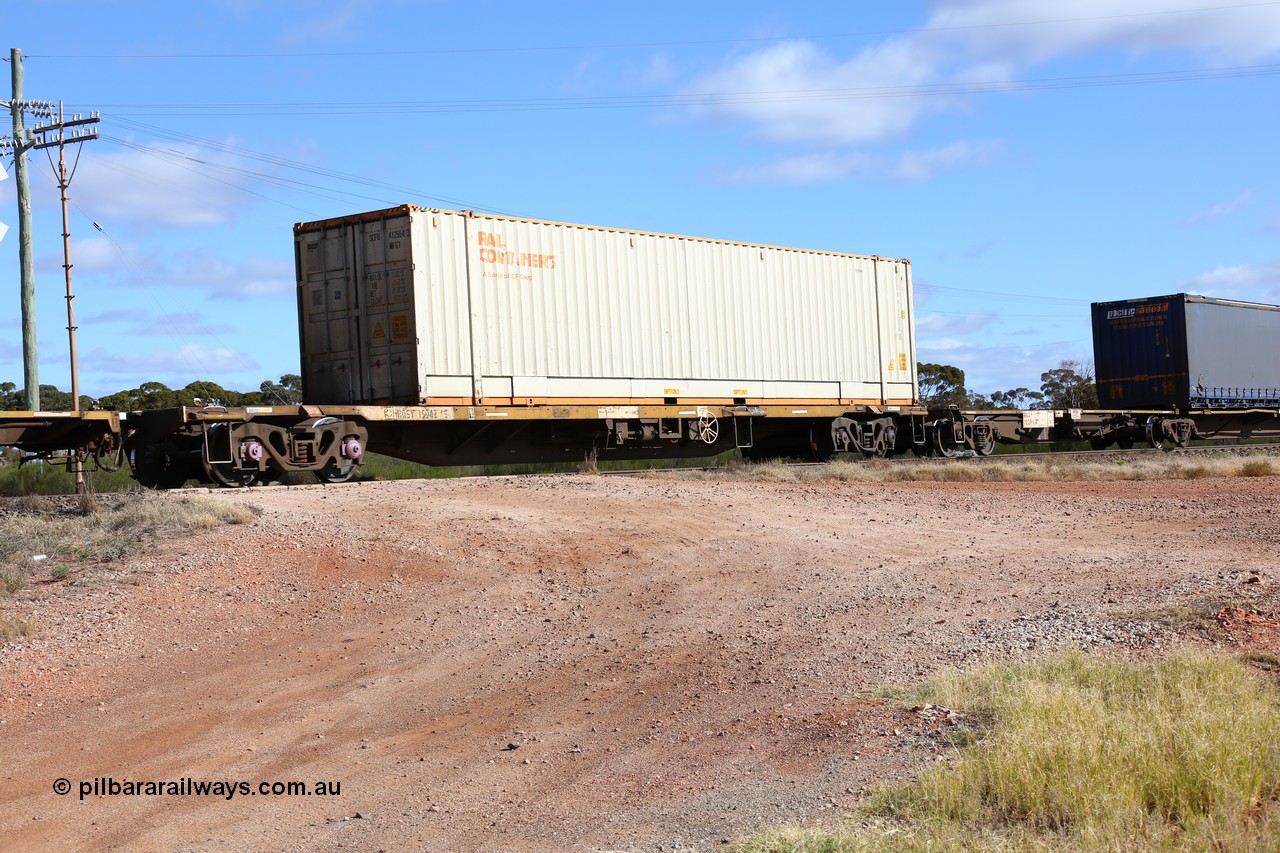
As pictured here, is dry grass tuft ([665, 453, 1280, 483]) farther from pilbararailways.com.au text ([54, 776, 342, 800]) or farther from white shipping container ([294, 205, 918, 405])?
pilbararailways.com.au text ([54, 776, 342, 800])

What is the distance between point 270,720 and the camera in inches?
271

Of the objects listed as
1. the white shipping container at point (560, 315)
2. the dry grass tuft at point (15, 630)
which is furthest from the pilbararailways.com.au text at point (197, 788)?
the white shipping container at point (560, 315)

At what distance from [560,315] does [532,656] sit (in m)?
11.5

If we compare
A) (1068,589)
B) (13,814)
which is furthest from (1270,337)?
(13,814)

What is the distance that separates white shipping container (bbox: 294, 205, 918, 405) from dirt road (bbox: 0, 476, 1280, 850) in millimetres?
4576

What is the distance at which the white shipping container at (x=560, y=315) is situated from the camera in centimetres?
1725

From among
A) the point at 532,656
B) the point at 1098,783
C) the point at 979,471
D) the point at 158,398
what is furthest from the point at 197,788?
the point at 158,398

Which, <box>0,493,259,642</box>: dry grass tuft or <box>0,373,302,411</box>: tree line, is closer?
<box>0,493,259,642</box>: dry grass tuft

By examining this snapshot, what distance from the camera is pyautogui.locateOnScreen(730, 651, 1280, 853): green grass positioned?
4281 millimetres

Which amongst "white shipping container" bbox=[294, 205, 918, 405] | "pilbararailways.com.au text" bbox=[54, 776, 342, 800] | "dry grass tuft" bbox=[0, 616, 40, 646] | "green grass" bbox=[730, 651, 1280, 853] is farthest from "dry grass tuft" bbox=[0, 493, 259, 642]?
"green grass" bbox=[730, 651, 1280, 853]

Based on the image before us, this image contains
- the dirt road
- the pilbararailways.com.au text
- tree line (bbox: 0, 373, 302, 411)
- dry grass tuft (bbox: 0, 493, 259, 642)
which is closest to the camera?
the dirt road

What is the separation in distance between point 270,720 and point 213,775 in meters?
0.84

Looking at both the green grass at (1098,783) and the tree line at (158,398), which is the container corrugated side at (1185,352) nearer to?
the tree line at (158,398)

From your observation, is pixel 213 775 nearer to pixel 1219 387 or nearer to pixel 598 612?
pixel 598 612
